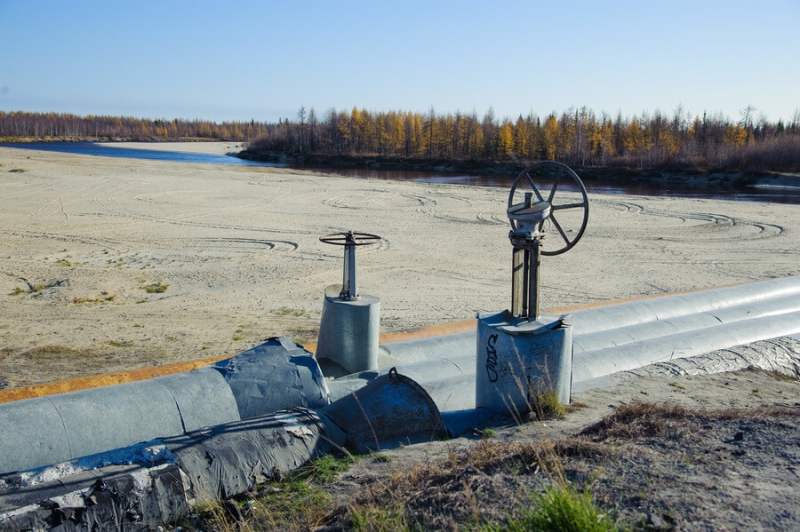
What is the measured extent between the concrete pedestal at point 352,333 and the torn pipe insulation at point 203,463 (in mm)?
1461

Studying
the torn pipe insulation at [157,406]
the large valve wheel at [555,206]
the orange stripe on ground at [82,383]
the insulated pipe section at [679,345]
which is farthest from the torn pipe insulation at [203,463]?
the orange stripe on ground at [82,383]

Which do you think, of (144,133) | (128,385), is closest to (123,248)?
(128,385)

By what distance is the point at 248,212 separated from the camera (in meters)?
23.8

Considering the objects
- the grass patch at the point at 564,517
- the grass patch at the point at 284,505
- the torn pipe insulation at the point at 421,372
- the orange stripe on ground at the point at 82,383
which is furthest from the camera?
the orange stripe on ground at the point at 82,383

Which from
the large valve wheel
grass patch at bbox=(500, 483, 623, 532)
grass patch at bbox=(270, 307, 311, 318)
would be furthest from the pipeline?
grass patch at bbox=(270, 307, 311, 318)

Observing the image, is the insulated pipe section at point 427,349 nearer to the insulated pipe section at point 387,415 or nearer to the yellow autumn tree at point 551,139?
the insulated pipe section at point 387,415

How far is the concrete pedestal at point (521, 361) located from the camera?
5582mm

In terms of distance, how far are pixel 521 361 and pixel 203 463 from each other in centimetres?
267

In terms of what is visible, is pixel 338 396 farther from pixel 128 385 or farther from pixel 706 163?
pixel 706 163

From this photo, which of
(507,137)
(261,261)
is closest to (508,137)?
(507,137)

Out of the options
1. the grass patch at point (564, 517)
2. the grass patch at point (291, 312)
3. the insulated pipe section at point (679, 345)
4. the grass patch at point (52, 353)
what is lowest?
the grass patch at point (52, 353)

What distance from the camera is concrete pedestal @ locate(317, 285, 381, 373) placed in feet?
23.2

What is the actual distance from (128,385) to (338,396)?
1.83m

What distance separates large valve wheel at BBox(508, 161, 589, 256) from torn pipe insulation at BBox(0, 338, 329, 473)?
2.35 meters
